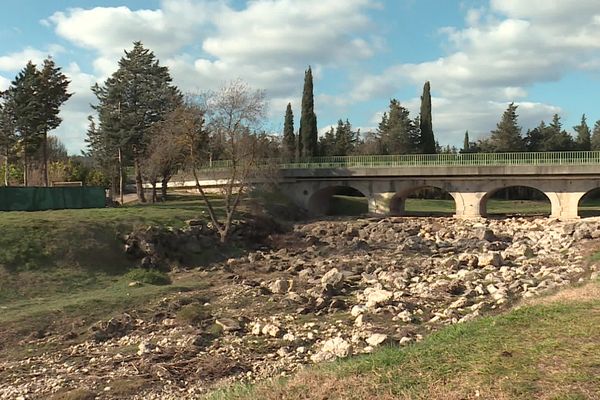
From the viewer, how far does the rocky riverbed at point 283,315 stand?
13.4m

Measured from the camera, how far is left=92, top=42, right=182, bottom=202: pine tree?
4972cm

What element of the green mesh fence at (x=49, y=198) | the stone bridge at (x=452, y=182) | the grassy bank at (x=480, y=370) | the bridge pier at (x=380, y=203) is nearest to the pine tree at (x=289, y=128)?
the stone bridge at (x=452, y=182)

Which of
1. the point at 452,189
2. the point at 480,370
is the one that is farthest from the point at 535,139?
the point at 480,370

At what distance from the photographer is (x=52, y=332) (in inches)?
685

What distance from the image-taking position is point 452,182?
172 ft

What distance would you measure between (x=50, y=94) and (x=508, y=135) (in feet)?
198

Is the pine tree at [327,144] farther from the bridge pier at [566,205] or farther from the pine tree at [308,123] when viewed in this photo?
the bridge pier at [566,205]

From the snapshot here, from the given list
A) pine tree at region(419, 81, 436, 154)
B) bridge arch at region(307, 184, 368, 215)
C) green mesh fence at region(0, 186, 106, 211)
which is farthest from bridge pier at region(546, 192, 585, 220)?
green mesh fence at region(0, 186, 106, 211)

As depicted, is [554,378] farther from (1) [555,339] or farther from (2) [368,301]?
(2) [368,301]

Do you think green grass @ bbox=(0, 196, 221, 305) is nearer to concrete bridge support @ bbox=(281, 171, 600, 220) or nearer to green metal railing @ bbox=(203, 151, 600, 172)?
green metal railing @ bbox=(203, 151, 600, 172)

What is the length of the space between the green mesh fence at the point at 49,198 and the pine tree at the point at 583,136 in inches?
2826

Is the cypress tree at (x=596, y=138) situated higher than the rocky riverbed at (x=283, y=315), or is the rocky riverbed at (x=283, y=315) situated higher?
the cypress tree at (x=596, y=138)

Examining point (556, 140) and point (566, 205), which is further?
point (556, 140)

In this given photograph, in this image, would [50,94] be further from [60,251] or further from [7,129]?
[60,251]
